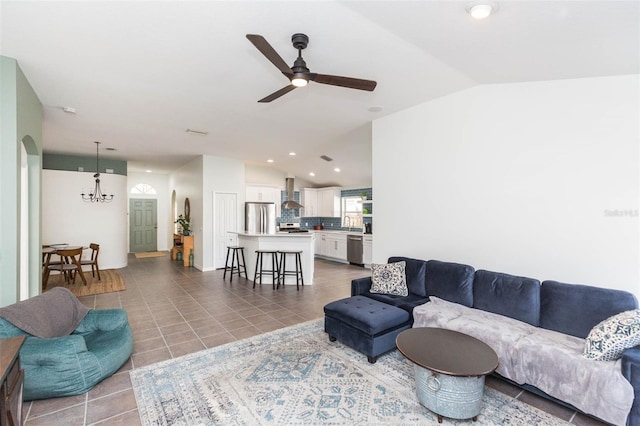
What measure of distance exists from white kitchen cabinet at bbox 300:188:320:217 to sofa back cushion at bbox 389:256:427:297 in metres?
6.35

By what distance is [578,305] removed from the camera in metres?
2.60

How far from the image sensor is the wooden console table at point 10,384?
1.42 meters

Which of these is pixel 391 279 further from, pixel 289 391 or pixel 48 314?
pixel 48 314

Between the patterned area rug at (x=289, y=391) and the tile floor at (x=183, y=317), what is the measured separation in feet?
0.56

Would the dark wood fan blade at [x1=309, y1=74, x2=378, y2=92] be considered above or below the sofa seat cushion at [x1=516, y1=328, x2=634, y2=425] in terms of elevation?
above

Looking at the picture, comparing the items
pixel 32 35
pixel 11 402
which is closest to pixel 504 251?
pixel 11 402

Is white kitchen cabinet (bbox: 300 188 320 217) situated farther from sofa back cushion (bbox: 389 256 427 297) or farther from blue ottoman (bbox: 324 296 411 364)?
blue ottoman (bbox: 324 296 411 364)

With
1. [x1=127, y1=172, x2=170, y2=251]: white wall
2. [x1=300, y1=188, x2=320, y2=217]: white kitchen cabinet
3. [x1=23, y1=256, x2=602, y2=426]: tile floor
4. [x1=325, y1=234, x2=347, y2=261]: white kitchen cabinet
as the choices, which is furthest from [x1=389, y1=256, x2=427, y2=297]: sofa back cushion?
[x1=127, y1=172, x2=170, y2=251]: white wall

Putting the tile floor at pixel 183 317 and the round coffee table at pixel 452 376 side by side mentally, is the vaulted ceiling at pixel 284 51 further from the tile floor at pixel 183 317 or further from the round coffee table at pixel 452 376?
the tile floor at pixel 183 317

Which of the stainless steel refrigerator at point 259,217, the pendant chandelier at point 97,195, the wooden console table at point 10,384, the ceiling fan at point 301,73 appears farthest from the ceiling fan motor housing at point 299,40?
the pendant chandelier at point 97,195

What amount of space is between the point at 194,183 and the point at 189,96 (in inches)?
Answer: 188

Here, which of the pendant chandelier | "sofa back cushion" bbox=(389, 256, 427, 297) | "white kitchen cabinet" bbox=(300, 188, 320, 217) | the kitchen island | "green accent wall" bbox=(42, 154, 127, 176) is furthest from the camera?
"white kitchen cabinet" bbox=(300, 188, 320, 217)

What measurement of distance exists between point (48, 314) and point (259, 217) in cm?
582

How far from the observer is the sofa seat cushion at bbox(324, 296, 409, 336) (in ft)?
9.77
